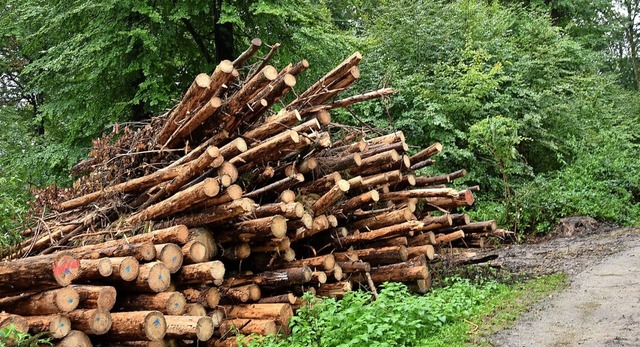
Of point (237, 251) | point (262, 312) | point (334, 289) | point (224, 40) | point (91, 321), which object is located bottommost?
point (334, 289)

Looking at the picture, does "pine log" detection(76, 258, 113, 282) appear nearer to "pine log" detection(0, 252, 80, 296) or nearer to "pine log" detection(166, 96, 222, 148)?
"pine log" detection(0, 252, 80, 296)

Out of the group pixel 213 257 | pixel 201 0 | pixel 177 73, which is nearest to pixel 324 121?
pixel 213 257

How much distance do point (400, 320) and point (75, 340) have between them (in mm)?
3263

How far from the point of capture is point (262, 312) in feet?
21.9

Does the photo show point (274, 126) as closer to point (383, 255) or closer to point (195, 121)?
point (195, 121)

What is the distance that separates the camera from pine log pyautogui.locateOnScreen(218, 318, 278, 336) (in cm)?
641

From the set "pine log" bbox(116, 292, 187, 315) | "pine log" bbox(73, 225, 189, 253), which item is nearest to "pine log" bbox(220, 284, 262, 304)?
"pine log" bbox(116, 292, 187, 315)

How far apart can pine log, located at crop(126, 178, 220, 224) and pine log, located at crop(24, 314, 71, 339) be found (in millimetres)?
1783

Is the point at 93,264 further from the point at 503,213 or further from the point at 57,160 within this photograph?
the point at 503,213

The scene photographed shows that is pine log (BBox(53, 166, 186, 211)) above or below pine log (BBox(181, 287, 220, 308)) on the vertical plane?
above

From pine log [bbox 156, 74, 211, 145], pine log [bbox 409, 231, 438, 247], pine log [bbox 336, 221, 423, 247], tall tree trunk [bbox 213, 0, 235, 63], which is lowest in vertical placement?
pine log [bbox 409, 231, 438, 247]

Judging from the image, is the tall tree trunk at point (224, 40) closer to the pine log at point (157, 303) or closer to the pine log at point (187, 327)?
the pine log at point (157, 303)

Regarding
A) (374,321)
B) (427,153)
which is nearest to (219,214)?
(374,321)

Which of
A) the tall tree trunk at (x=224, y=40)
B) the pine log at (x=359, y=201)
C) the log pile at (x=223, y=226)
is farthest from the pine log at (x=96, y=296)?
the tall tree trunk at (x=224, y=40)
